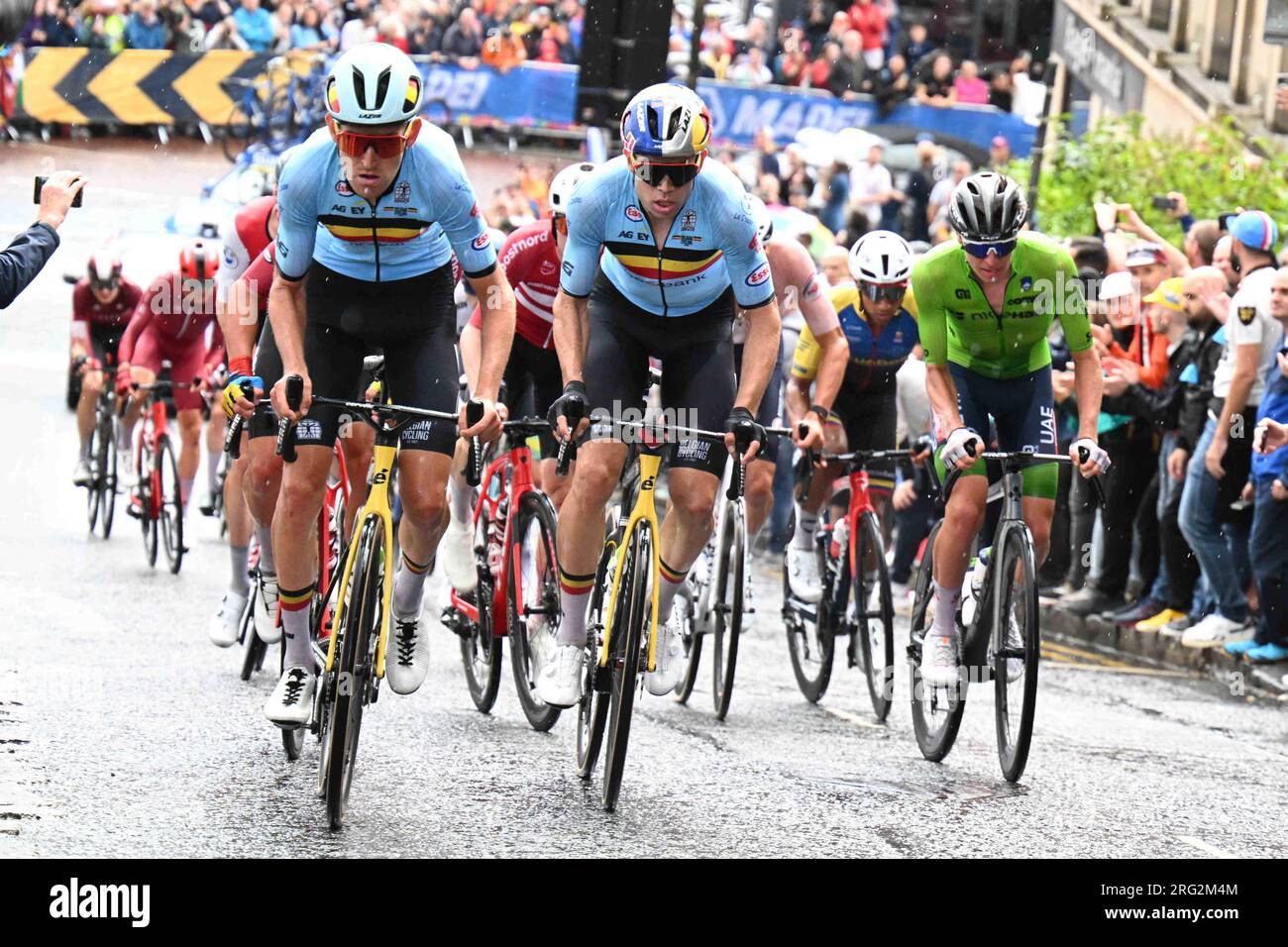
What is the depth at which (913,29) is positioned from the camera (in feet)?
95.1

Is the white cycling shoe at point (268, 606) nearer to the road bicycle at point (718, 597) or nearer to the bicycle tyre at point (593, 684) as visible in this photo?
the bicycle tyre at point (593, 684)

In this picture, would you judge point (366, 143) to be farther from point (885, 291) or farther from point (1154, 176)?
point (1154, 176)

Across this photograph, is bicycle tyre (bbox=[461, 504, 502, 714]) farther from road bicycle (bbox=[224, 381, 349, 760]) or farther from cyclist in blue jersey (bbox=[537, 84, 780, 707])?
cyclist in blue jersey (bbox=[537, 84, 780, 707])

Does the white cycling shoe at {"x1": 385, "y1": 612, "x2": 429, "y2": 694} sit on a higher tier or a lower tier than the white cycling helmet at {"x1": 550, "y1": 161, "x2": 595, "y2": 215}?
lower

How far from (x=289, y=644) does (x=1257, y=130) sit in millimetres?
20062

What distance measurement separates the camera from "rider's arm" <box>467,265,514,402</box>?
686 cm

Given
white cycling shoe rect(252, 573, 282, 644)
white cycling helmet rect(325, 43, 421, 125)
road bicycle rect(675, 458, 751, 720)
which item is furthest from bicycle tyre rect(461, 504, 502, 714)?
white cycling helmet rect(325, 43, 421, 125)

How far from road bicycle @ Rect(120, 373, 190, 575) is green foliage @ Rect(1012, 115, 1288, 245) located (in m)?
7.25

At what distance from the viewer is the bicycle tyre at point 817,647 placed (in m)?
9.80

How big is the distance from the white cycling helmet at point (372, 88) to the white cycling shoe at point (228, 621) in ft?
11.5

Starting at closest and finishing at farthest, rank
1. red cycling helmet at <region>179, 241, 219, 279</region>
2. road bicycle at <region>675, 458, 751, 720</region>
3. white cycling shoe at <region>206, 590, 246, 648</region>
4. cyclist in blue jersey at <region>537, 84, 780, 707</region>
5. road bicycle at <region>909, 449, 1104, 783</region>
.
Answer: cyclist in blue jersey at <region>537, 84, 780, 707</region> → road bicycle at <region>909, 449, 1104, 783</region> → road bicycle at <region>675, 458, 751, 720</region> → white cycling shoe at <region>206, 590, 246, 648</region> → red cycling helmet at <region>179, 241, 219, 279</region>

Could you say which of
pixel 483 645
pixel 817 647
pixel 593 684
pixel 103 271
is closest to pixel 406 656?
pixel 593 684

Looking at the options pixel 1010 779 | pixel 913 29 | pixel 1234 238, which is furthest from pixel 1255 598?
pixel 913 29
